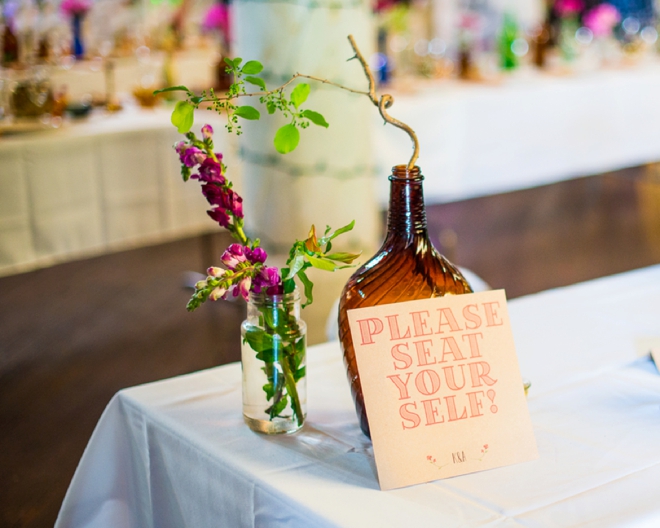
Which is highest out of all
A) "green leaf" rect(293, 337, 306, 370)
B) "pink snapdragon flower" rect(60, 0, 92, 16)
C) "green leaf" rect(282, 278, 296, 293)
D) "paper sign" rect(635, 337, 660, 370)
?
"pink snapdragon flower" rect(60, 0, 92, 16)

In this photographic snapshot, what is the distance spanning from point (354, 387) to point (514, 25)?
3.74m

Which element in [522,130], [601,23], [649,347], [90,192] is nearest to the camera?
[649,347]

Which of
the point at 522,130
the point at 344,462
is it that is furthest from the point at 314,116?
the point at 522,130

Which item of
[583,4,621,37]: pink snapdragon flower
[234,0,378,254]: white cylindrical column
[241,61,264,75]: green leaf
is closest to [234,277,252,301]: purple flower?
[241,61,264,75]: green leaf

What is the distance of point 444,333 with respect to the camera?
86 centimetres

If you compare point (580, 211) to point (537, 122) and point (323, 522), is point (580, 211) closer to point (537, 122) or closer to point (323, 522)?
point (537, 122)

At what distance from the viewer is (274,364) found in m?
0.92

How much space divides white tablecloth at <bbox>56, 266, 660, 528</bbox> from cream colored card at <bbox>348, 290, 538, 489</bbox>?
23 mm

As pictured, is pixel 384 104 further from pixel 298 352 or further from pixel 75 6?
pixel 75 6

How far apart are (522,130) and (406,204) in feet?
9.23

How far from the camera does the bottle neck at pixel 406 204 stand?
0.88 m

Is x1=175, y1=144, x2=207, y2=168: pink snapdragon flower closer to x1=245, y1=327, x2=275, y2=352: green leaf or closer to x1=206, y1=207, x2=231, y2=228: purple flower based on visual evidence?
x1=206, y1=207, x2=231, y2=228: purple flower

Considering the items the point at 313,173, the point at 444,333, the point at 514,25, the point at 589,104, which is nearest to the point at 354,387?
the point at 444,333

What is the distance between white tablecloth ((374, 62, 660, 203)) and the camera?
324 centimetres
